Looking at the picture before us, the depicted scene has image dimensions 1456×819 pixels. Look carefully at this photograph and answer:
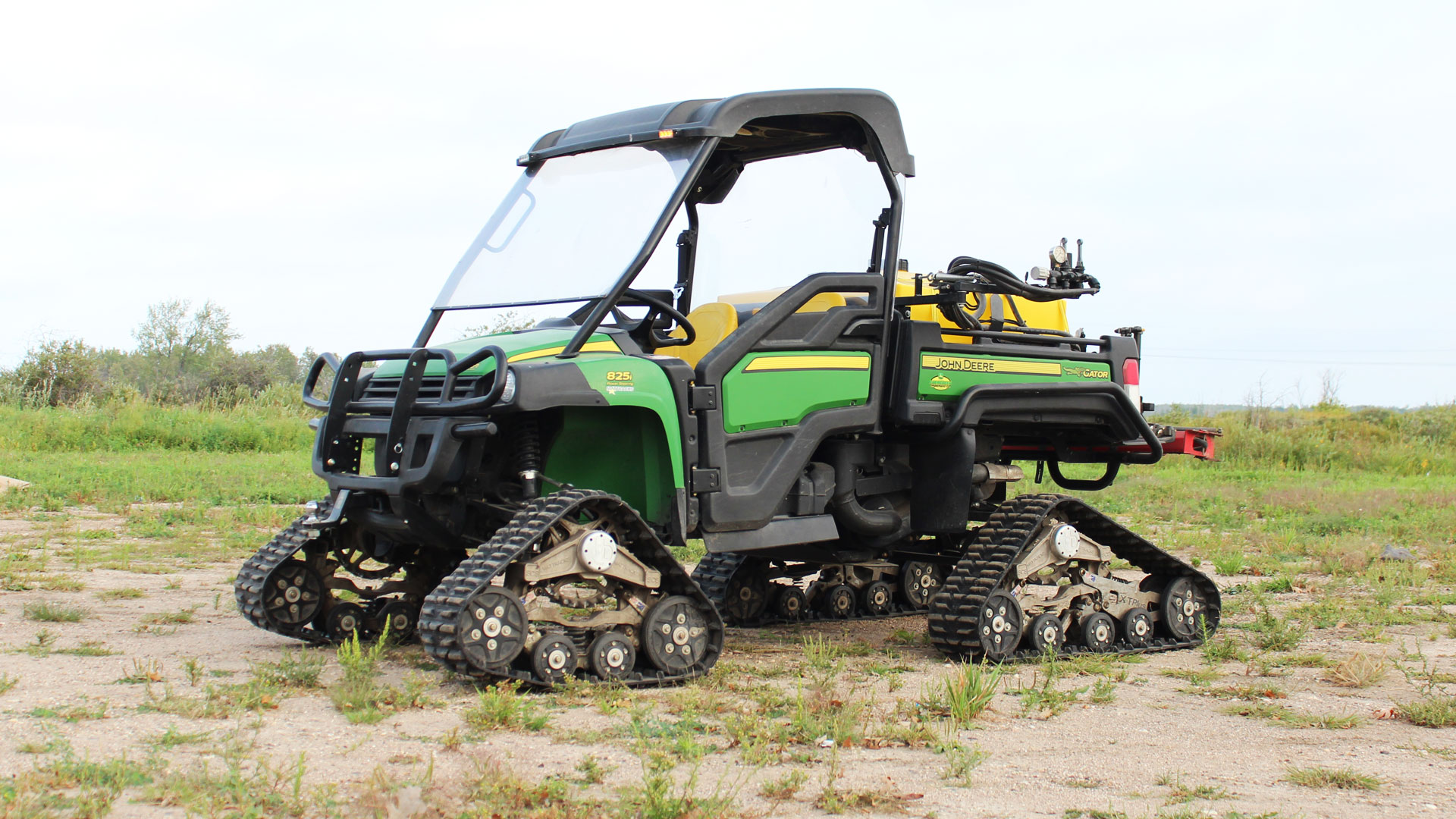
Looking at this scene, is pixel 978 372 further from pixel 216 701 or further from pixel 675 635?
pixel 216 701

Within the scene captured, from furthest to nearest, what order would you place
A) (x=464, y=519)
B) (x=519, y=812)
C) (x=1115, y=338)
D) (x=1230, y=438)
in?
(x=1230, y=438) < (x=1115, y=338) < (x=464, y=519) < (x=519, y=812)

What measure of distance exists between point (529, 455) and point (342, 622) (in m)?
1.59

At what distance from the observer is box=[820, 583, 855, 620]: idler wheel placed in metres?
8.58

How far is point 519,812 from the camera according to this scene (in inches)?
154

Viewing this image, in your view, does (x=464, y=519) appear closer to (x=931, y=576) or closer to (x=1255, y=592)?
(x=931, y=576)

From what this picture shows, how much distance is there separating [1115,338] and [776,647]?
2940 mm

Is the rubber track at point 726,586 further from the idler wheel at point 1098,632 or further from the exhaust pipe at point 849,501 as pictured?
the idler wheel at point 1098,632

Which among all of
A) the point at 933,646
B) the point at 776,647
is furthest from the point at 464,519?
the point at 933,646

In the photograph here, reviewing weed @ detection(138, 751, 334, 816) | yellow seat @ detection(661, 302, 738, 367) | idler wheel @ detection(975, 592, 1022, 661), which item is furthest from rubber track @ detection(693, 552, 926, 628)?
weed @ detection(138, 751, 334, 816)

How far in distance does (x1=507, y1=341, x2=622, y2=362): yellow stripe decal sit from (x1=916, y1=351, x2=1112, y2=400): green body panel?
183 centimetres

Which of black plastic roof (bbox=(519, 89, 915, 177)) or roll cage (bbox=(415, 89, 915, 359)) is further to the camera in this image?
black plastic roof (bbox=(519, 89, 915, 177))

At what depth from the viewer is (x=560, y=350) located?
19.8 ft

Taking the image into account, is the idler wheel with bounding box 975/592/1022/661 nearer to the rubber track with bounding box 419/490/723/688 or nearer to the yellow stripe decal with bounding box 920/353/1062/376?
the yellow stripe decal with bounding box 920/353/1062/376

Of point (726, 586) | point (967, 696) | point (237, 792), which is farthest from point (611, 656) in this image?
point (726, 586)
